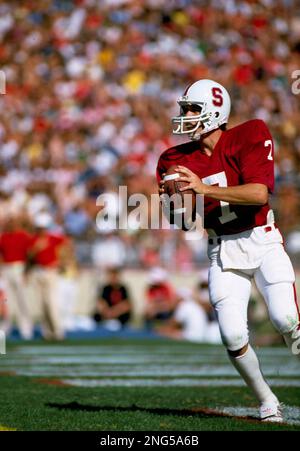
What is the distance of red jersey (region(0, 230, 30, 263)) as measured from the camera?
11977 mm

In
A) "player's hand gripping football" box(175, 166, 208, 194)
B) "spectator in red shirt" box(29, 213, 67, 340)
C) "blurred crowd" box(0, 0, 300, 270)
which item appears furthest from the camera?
"blurred crowd" box(0, 0, 300, 270)

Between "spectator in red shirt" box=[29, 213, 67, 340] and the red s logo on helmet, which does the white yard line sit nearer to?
the red s logo on helmet

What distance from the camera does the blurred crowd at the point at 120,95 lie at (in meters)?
13.5

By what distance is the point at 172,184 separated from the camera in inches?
179

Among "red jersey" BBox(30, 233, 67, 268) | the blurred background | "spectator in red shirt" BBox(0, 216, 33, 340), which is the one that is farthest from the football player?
the blurred background

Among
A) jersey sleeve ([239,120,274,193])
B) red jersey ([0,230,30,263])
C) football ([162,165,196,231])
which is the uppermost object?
jersey sleeve ([239,120,274,193])

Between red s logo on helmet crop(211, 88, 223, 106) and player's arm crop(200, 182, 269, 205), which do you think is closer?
player's arm crop(200, 182, 269, 205)

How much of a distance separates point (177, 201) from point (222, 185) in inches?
10.4

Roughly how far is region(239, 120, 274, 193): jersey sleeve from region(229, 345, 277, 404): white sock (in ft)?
2.75

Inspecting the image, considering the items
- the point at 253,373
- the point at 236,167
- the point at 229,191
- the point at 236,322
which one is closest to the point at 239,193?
the point at 229,191

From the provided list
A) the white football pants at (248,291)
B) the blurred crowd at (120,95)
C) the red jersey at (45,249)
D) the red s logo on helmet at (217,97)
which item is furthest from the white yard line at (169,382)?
the blurred crowd at (120,95)
